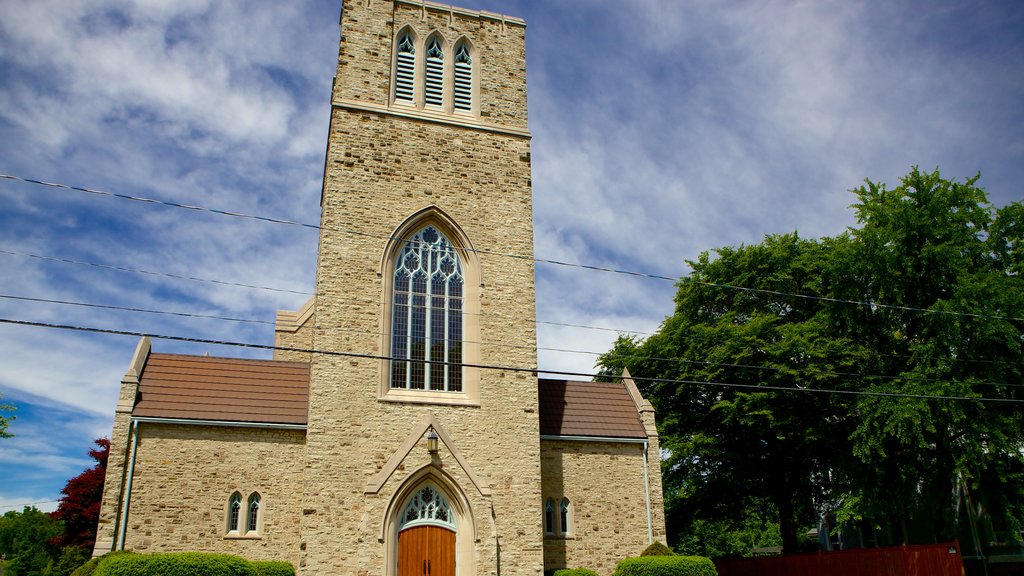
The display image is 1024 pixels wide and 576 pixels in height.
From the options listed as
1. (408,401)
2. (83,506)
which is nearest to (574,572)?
(408,401)

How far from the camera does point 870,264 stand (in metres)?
24.1

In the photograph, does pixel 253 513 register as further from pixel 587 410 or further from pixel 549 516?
pixel 587 410

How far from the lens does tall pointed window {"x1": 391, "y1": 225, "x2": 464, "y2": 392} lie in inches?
690

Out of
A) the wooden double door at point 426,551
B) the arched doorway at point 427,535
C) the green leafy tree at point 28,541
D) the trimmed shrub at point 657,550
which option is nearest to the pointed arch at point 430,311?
the arched doorway at point 427,535

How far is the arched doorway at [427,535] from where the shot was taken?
15922mm

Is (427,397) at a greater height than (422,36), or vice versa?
(422,36)

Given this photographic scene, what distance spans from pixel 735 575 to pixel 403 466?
16196 millimetres

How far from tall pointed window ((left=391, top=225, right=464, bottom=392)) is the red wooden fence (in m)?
→ 13.0

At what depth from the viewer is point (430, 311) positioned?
59.2 ft

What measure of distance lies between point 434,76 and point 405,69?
822mm

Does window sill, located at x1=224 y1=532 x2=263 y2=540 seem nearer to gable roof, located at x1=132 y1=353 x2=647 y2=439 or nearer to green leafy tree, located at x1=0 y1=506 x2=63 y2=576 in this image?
gable roof, located at x1=132 y1=353 x2=647 y2=439

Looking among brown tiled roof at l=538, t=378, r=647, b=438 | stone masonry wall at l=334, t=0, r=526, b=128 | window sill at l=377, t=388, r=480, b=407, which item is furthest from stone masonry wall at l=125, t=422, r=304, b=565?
stone masonry wall at l=334, t=0, r=526, b=128

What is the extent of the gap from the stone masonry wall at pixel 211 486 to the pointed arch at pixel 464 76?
9.70m

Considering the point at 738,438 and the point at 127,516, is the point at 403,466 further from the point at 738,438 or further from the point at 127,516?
the point at 738,438
